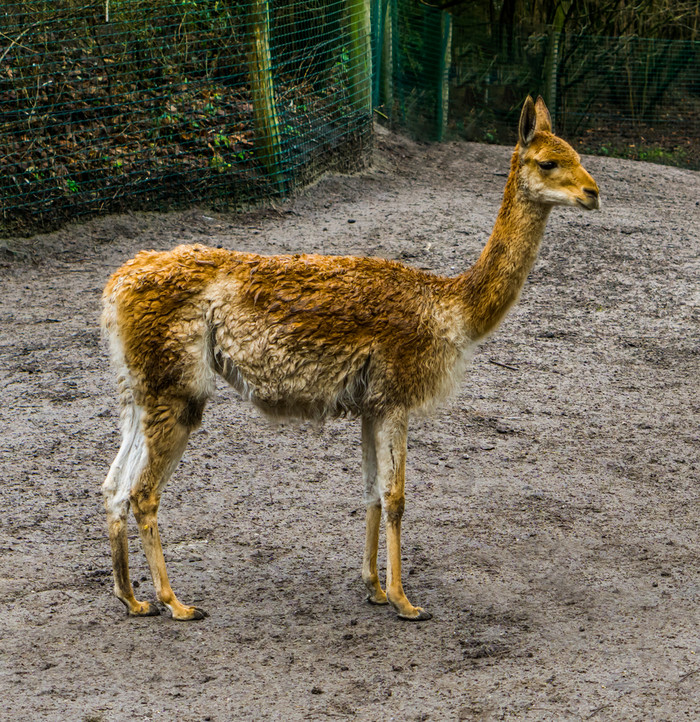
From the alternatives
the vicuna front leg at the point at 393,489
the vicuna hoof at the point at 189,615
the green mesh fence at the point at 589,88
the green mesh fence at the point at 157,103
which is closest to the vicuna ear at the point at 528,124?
the vicuna front leg at the point at 393,489

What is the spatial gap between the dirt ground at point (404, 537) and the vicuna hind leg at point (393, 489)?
0.11 metres

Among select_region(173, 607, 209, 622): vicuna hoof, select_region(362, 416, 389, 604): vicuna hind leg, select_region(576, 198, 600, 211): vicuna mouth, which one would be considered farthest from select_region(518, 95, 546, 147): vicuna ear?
select_region(173, 607, 209, 622): vicuna hoof

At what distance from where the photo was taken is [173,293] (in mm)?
3963

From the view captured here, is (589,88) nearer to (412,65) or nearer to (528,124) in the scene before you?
(412,65)

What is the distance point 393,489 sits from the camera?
4094 millimetres

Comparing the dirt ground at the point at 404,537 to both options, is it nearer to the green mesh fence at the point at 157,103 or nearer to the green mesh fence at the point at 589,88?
the green mesh fence at the point at 157,103

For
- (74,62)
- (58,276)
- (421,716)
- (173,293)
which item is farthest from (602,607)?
(74,62)

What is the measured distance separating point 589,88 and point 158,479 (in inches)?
542

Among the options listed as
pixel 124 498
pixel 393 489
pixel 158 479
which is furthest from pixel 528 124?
pixel 124 498

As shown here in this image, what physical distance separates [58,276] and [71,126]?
1.77 metres

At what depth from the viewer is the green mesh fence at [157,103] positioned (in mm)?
9055

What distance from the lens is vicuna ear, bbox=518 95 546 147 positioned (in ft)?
13.6

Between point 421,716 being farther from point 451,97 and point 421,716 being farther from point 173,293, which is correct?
point 451,97

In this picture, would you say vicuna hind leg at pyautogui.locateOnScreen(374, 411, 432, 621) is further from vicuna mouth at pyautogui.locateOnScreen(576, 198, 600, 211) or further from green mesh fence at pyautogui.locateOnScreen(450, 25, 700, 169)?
green mesh fence at pyautogui.locateOnScreen(450, 25, 700, 169)
